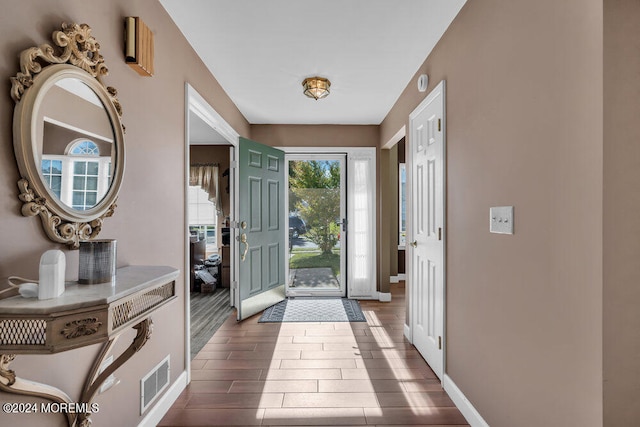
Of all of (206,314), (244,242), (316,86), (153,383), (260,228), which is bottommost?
(206,314)

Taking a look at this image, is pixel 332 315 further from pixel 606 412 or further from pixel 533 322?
pixel 606 412

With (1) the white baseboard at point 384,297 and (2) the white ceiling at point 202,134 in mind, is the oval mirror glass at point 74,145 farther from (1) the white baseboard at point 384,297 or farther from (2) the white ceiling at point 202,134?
(1) the white baseboard at point 384,297

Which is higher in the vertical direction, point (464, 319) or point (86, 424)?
point (464, 319)

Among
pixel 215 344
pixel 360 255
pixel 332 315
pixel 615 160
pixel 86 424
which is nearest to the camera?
pixel 615 160

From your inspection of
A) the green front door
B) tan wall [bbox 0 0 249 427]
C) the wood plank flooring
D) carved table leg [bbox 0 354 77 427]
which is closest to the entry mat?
the green front door

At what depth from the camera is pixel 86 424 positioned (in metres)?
1.32

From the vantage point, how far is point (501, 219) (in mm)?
1589

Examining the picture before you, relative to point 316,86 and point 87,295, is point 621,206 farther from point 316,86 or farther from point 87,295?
point 316,86

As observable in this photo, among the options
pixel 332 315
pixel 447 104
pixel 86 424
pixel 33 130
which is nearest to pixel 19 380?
pixel 86 424

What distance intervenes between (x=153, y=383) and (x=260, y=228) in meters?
2.39

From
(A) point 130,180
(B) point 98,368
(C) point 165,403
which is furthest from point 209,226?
(B) point 98,368

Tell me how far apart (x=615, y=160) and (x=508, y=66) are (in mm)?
738

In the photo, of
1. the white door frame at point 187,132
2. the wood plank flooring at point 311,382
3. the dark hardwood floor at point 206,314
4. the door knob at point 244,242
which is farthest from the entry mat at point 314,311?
the white door frame at point 187,132

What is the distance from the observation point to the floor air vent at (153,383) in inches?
70.7
